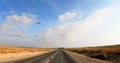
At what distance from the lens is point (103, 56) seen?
1667 inches

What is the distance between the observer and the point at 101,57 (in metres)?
43.2

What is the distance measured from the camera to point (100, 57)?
4391cm

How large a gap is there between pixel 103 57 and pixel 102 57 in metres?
0.40

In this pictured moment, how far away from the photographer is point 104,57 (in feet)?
137

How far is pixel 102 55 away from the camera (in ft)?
141

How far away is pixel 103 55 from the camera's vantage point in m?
42.7

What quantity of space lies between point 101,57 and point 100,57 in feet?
2.29

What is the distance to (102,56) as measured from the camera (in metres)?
42.8

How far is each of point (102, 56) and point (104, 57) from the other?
1.05 m

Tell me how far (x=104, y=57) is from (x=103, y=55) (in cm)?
96

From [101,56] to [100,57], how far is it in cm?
53

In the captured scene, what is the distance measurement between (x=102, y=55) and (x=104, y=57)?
1404 millimetres

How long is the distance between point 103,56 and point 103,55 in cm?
37

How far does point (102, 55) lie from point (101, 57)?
499 mm
